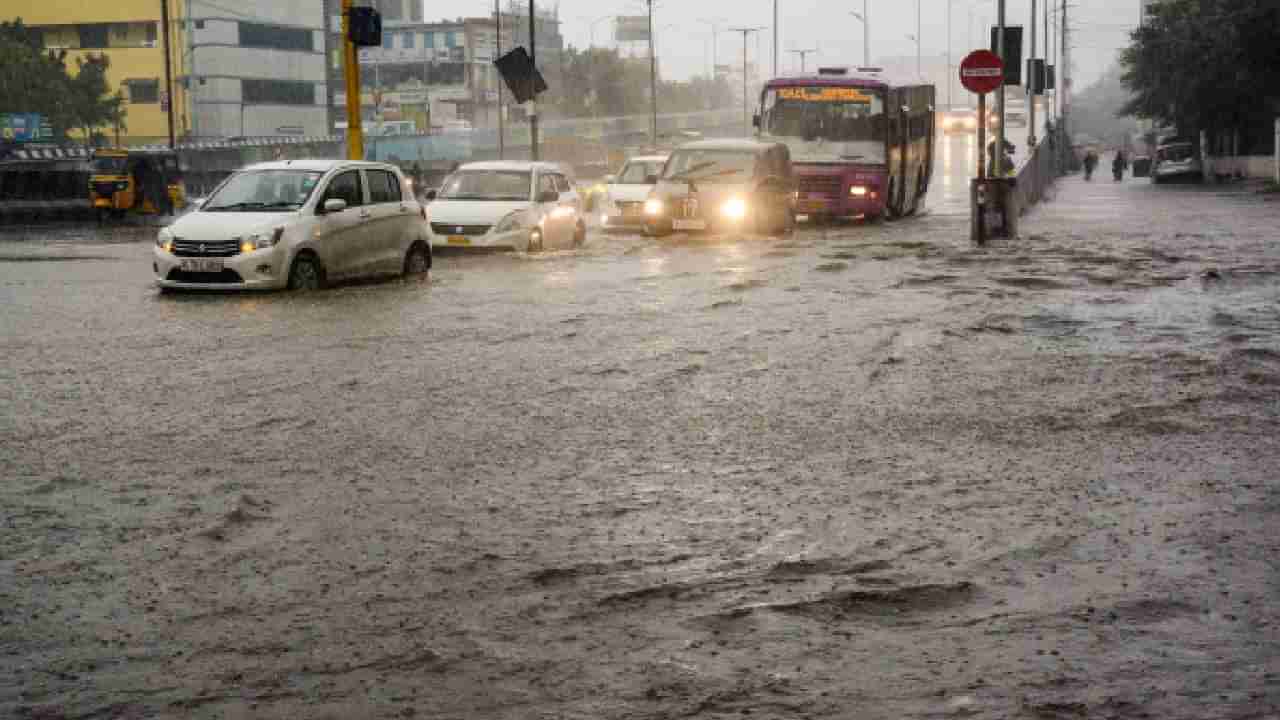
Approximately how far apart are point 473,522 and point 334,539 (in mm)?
653

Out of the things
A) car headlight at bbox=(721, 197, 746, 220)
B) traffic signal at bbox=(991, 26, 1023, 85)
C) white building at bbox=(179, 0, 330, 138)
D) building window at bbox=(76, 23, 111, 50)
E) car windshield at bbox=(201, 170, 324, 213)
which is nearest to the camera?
car windshield at bbox=(201, 170, 324, 213)

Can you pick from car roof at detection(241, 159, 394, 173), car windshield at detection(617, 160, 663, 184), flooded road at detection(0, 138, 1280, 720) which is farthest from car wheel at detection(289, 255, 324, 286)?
car windshield at detection(617, 160, 663, 184)

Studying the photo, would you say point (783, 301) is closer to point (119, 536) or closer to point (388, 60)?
point (119, 536)

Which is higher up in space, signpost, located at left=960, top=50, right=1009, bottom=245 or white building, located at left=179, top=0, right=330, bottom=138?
white building, located at left=179, top=0, right=330, bottom=138

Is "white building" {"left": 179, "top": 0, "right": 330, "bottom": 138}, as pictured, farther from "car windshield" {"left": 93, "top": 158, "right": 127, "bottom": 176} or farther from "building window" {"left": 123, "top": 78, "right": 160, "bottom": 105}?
"car windshield" {"left": 93, "top": 158, "right": 127, "bottom": 176}

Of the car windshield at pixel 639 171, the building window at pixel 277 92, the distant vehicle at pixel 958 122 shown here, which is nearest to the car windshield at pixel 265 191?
the car windshield at pixel 639 171

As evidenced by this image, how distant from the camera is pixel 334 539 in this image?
7.33 m

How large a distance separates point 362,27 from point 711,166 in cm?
904

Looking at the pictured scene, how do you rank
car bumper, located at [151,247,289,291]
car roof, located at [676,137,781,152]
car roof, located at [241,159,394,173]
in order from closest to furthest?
car bumper, located at [151,247,289,291], car roof, located at [241,159,394,173], car roof, located at [676,137,781,152]

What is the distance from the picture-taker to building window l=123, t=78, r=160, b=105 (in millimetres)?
109688

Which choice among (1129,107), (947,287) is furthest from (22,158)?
(1129,107)

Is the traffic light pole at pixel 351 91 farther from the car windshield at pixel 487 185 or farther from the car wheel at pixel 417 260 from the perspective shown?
the car wheel at pixel 417 260

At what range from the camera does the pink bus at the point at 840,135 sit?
37531mm

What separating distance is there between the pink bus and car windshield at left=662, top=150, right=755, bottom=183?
18.9 ft
